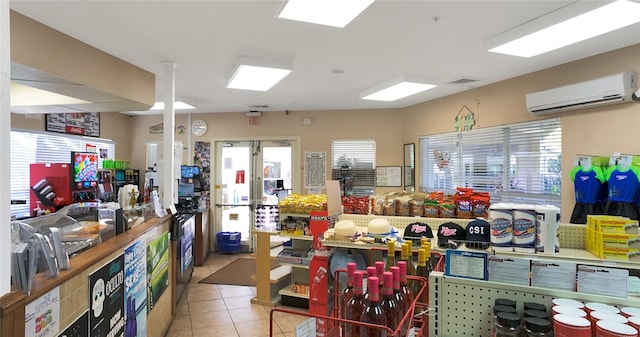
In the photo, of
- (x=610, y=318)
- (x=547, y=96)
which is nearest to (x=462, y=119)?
(x=547, y=96)

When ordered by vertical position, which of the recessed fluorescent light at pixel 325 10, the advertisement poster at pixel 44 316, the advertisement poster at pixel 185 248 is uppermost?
the recessed fluorescent light at pixel 325 10

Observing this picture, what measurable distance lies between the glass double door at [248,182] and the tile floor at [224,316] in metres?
2.28

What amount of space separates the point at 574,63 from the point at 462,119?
1.73 meters

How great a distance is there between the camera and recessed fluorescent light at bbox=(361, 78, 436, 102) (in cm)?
461

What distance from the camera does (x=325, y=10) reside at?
2.51m

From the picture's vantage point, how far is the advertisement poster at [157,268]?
311 cm

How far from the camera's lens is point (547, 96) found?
409 cm

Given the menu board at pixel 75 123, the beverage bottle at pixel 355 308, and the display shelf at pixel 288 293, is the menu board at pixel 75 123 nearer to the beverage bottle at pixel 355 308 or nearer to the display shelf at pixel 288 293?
the display shelf at pixel 288 293

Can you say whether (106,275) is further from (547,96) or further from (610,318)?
(547,96)

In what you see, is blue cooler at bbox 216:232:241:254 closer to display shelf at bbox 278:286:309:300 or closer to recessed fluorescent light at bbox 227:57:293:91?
display shelf at bbox 278:286:309:300

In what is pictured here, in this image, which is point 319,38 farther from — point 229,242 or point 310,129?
point 229,242

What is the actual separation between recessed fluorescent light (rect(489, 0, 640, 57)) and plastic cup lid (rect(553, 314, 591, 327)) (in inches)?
94.5

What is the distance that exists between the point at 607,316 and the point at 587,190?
10.3 feet

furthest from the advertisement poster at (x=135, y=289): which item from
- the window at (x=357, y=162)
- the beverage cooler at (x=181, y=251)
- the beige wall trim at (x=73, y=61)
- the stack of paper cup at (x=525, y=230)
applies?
the window at (x=357, y=162)
